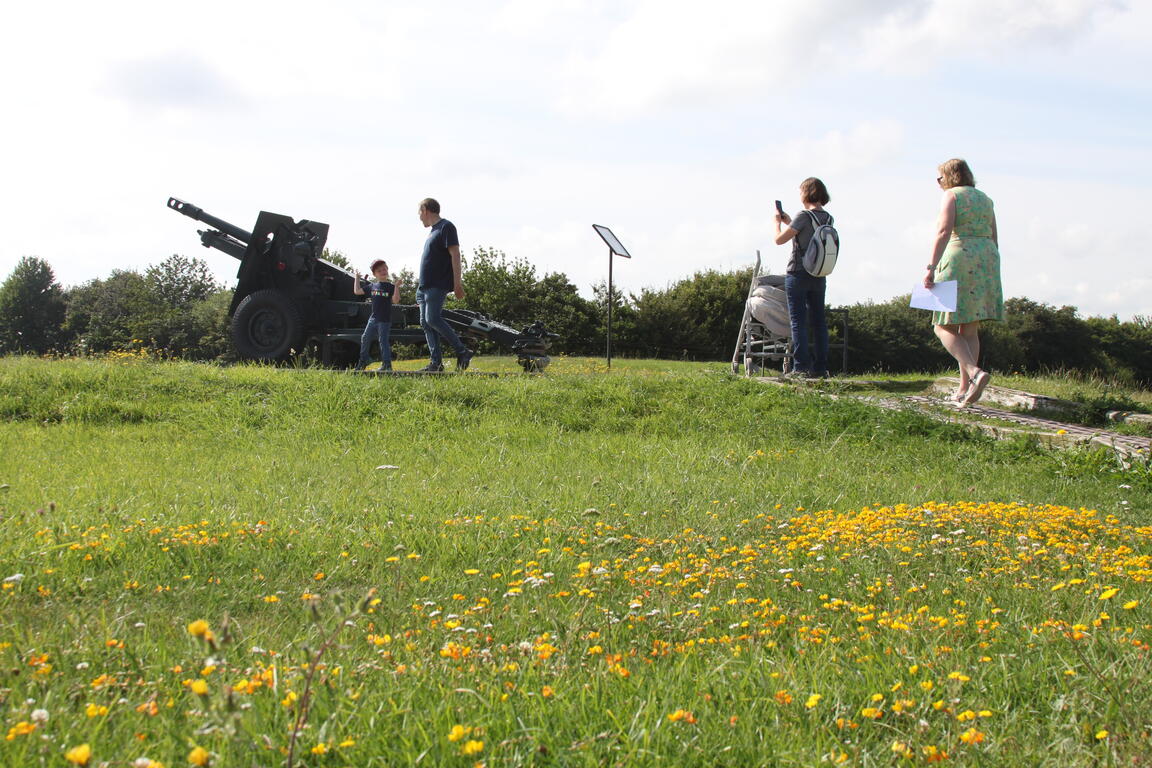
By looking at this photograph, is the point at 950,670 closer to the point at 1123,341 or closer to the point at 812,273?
the point at 812,273

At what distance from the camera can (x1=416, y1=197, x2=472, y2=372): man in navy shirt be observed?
34.2ft

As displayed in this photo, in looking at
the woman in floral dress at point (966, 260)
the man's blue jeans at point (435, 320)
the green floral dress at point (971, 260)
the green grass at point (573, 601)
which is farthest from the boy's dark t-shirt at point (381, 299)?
the green floral dress at point (971, 260)

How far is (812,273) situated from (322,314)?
735 cm

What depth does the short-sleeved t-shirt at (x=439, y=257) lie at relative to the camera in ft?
34.2

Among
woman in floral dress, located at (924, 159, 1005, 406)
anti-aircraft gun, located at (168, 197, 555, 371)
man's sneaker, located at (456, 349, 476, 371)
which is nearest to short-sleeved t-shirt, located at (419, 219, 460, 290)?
man's sneaker, located at (456, 349, 476, 371)

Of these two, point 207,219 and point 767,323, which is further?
point 207,219

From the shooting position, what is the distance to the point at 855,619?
313 centimetres

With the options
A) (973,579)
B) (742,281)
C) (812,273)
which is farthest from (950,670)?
(742,281)

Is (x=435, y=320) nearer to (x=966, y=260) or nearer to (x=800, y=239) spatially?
(x=800, y=239)

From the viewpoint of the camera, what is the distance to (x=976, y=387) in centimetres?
862

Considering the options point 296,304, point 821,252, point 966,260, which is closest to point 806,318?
point 821,252

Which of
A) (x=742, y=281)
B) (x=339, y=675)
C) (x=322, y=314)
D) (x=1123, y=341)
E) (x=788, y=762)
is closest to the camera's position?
(x=788, y=762)

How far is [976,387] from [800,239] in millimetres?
2330

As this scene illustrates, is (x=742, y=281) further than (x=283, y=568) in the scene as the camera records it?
Yes
